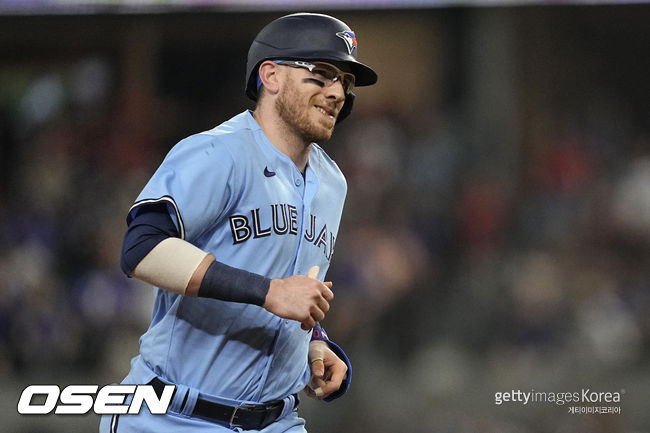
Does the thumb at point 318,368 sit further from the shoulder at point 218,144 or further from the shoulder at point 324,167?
the shoulder at point 218,144

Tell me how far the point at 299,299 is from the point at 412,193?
5.46m

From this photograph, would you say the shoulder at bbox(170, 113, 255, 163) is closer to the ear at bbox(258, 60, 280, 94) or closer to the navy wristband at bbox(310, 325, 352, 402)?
the ear at bbox(258, 60, 280, 94)

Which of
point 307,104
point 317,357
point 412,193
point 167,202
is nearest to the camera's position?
point 167,202

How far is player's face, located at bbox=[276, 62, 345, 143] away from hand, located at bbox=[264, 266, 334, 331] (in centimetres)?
56

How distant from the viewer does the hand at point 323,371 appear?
256cm

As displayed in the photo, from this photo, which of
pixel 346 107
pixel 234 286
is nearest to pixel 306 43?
pixel 346 107

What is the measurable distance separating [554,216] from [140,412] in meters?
5.51

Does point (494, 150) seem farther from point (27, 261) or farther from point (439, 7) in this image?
point (27, 261)

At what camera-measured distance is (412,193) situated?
740cm

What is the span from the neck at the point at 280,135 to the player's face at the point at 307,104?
0.02 metres

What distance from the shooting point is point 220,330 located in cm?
230

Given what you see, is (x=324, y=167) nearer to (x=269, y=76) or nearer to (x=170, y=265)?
(x=269, y=76)

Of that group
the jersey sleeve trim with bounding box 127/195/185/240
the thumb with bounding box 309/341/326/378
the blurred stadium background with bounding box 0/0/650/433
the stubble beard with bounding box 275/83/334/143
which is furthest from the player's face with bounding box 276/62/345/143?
the blurred stadium background with bounding box 0/0/650/433

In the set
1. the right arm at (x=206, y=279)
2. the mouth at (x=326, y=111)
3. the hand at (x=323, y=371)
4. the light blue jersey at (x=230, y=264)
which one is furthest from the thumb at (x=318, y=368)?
the mouth at (x=326, y=111)
